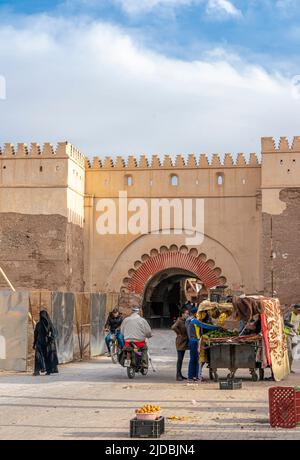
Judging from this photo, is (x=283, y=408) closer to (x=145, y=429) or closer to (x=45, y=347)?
(x=145, y=429)

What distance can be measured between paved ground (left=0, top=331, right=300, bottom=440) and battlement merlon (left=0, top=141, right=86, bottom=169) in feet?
39.9

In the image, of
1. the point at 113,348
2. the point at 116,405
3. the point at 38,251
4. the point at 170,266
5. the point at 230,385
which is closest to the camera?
the point at 116,405

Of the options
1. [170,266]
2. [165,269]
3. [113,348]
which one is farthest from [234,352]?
[165,269]

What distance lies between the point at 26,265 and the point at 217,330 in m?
13.2

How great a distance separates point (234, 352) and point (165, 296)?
19.6 meters

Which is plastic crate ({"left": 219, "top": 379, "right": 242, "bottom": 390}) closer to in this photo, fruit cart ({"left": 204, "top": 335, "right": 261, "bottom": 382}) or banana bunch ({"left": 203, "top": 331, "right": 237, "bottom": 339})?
fruit cart ({"left": 204, "top": 335, "right": 261, "bottom": 382})

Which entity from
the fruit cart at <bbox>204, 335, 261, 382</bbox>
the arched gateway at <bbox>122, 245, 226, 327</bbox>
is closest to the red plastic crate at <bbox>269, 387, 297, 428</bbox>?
the fruit cart at <bbox>204, 335, 261, 382</bbox>

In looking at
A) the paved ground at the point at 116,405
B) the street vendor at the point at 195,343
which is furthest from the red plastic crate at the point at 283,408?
the street vendor at the point at 195,343

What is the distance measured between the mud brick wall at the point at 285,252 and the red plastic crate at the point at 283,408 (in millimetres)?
16843

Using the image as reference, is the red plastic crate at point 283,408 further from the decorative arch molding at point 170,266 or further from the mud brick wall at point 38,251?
the decorative arch molding at point 170,266

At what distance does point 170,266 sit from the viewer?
26.2 m

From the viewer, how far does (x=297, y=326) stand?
1557cm

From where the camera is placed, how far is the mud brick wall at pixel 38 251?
81.8 ft
